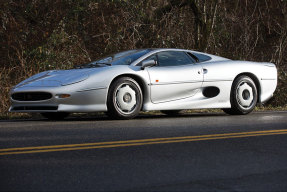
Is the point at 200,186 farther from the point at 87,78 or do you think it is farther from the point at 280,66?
the point at 280,66

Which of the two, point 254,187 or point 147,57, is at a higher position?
point 147,57

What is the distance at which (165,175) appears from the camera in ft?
15.6

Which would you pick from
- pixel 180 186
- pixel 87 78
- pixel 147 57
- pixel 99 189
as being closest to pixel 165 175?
pixel 180 186

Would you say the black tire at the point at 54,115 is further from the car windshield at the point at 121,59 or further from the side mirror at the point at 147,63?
the side mirror at the point at 147,63

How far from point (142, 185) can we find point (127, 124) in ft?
14.2

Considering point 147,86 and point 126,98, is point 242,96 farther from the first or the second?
point 126,98

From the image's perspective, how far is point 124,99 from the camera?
9516mm

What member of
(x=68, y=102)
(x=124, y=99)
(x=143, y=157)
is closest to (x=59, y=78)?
(x=68, y=102)

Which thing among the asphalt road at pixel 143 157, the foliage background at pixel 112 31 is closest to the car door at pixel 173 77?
the asphalt road at pixel 143 157

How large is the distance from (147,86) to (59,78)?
1.54 m

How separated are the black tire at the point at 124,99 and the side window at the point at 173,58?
2.93 feet

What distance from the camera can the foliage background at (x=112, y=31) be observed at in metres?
16.4

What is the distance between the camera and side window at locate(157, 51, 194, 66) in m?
10.3

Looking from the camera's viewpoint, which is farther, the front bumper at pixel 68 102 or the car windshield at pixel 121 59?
the car windshield at pixel 121 59
